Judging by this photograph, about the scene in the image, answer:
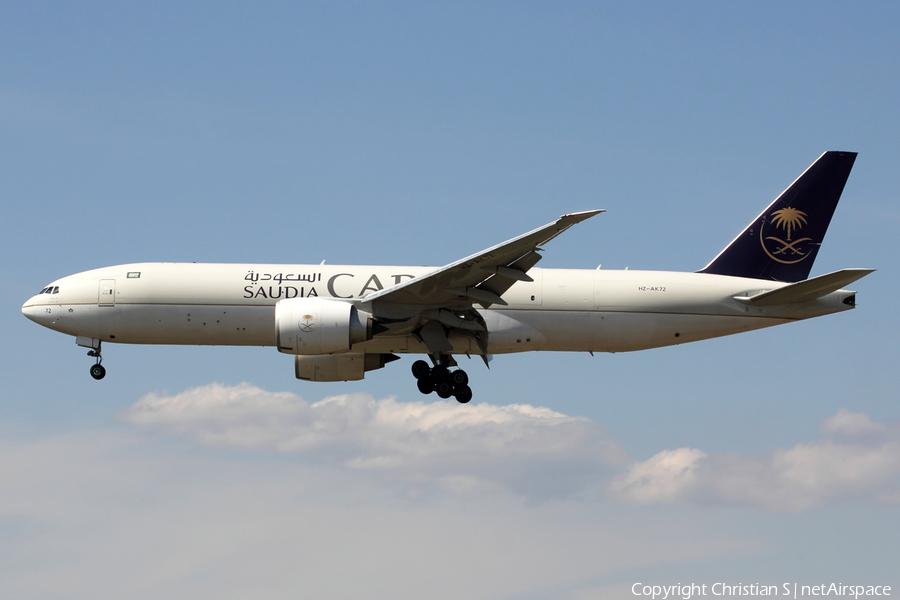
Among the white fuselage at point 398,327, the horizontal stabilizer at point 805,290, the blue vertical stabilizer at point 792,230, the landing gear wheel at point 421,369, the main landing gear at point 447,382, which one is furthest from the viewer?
the blue vertical stabilizer at point 792,230

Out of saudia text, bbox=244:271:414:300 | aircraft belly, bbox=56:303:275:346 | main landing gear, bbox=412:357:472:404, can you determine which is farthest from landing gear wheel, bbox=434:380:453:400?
aircraft belly, bbox=56:303:275:346

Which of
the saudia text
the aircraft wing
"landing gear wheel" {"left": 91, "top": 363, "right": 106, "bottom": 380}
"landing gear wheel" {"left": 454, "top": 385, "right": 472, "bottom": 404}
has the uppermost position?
the saudia text

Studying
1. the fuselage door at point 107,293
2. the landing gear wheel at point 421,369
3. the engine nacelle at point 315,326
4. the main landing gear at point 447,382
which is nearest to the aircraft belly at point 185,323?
the fuselage door at point 107,293

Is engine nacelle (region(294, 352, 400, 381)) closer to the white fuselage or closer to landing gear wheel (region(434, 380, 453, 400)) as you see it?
the white fuselage

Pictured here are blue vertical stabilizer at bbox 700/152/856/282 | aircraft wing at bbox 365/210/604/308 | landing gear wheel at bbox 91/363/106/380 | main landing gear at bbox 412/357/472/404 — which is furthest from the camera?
blue vertical stabilizer at bbox 700/152/856/282

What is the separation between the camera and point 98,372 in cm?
2897

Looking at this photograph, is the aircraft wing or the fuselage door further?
the fuselage door

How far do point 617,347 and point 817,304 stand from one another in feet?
19.7

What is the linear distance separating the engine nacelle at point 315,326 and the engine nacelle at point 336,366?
3920 millimetres

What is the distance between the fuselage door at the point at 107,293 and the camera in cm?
2795

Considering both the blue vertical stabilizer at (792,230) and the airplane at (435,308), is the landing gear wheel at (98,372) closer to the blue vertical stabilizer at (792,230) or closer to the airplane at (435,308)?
the airplane at (435,308)

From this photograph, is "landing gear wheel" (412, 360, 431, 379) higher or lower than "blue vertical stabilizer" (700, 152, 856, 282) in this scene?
lower

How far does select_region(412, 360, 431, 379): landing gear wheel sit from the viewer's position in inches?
1118

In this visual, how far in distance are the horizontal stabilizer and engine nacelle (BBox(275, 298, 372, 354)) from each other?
11.8 metres
